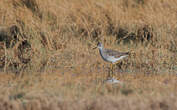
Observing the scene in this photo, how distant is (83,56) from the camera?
819cm

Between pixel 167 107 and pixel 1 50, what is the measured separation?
14.6 feet

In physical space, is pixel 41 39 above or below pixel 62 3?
below

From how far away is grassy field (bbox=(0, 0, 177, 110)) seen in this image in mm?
5250

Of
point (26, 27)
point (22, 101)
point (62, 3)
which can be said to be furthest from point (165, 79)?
point (62, 3)

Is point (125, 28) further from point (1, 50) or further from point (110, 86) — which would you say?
point (110, 86)

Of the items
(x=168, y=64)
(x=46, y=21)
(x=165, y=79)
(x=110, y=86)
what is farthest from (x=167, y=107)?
(x=46, y=21)

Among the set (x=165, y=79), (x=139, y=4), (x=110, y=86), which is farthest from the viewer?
(x=139, y=4)

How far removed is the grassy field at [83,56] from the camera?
525 centimetres

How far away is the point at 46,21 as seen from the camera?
9.80 metres

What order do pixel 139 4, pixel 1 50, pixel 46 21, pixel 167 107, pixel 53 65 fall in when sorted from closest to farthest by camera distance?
pixel 167 107 → pixel 53 65 → pixel 1 50 → pixel 46 21 → pixel 139 4

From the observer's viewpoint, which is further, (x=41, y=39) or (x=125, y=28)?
(x=125, y=28)

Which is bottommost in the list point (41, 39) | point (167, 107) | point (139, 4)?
point (167, 107)

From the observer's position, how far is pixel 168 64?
25.7 feet

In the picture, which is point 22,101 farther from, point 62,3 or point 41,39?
point 62,3
